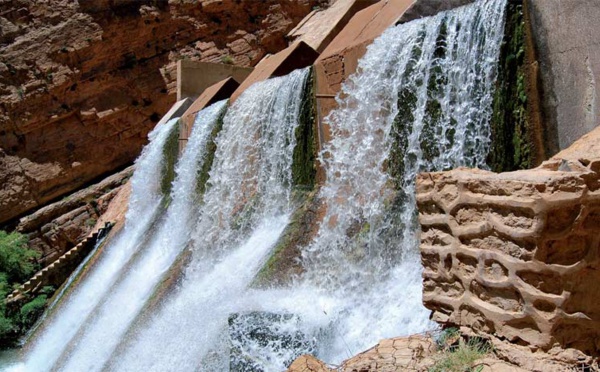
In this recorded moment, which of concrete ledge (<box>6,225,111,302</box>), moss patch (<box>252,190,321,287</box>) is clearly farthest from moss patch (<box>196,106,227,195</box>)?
concrete ledge (<box>6,225,111,302</box>)

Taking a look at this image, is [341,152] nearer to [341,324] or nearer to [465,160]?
[465,160]

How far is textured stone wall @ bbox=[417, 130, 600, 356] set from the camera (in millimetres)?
2463

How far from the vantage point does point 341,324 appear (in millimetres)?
4367

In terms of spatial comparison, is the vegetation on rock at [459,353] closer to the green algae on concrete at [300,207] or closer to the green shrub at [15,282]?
the green algae on concrete at [300,207]

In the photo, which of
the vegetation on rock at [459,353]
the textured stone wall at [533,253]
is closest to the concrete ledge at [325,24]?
the textured stone wall at [533,253]

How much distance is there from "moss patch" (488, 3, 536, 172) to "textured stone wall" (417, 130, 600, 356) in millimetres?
1697

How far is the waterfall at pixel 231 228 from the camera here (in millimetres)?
5277

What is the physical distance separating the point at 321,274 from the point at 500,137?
1818mm

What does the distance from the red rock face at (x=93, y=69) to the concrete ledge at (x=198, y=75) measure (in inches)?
143

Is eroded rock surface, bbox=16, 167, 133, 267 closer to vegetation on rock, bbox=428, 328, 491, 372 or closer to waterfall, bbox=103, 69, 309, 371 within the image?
waterfall, bbox=103, 69, 309, 371

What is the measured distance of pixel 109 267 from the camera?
386 inches

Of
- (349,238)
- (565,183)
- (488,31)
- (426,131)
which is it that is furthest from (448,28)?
(565,183)

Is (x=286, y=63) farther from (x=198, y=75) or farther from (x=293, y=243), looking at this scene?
(x=198, y=75)

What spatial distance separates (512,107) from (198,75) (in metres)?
10.1
